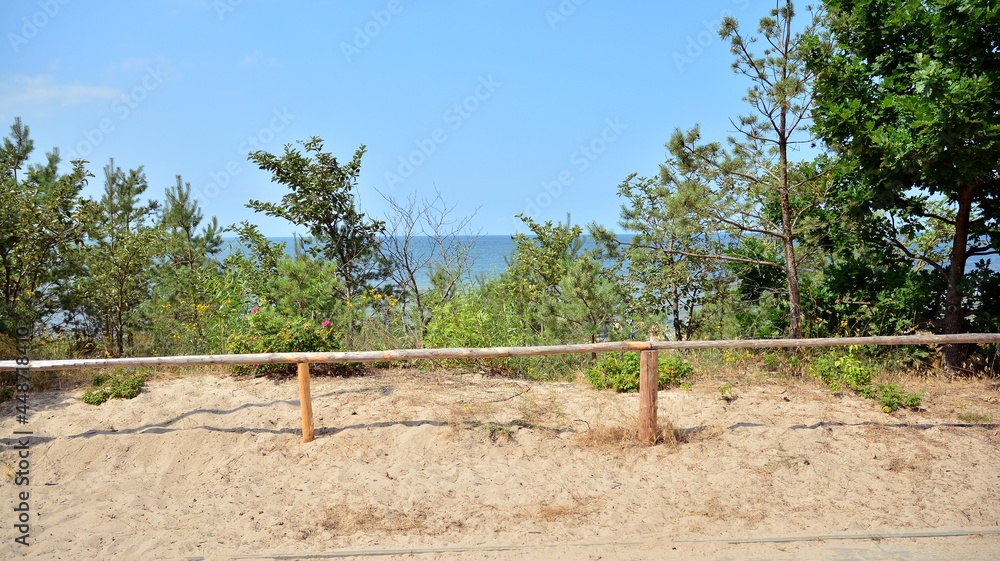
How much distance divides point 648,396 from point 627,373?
4.46 ft

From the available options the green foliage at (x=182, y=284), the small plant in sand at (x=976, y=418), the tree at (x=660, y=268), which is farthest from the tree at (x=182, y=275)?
the small plant in sand at (x=976, y=418)

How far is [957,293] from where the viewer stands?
7.99m

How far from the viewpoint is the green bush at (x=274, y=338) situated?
730 cm

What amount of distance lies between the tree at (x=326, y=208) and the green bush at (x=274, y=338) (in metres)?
3.57

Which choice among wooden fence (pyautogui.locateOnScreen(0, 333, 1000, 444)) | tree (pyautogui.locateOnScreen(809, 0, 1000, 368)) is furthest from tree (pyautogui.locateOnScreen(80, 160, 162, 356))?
tree (pyautogui.locateOnScreen(809, 0, 1000, 368))

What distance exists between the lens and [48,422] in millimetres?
6223

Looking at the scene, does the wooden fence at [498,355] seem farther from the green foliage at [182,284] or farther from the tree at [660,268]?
the tree at [660,268]

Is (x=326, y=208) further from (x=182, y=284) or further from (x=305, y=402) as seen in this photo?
(x=305, y=402)

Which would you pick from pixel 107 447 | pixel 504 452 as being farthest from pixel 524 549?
pixel 107 447

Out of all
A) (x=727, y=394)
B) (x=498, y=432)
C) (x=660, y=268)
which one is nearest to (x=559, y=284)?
Result: (x=660, y=268)

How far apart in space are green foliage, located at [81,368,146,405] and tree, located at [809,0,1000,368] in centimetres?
809

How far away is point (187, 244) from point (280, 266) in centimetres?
753

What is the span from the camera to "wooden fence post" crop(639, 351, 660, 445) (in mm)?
5590

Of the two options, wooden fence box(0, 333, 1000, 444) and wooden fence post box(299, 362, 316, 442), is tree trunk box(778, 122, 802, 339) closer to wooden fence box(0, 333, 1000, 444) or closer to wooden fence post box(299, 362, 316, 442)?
wooden fence box(0, 333, 1000, 444)
